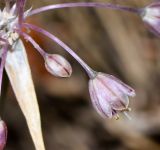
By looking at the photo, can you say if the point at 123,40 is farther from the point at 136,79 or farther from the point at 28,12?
the point at 28,12

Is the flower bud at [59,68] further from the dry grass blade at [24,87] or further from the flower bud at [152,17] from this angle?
the flower bud at [152,17]

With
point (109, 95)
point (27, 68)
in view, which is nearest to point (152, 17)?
point (109, 95)

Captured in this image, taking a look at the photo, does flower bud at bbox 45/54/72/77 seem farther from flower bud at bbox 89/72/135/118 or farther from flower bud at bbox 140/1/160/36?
flower bud at bbox 140/1/160/36

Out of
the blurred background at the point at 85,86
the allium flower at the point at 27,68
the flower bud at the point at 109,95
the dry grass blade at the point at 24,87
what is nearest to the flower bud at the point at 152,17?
the allium flower at the point at 27,68

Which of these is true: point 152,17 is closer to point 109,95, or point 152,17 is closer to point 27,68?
point 109,95

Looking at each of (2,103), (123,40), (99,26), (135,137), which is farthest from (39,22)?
(2,103)

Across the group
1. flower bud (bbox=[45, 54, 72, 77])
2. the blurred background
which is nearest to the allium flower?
flower bud (bbox=[45, 54, 72, 77])

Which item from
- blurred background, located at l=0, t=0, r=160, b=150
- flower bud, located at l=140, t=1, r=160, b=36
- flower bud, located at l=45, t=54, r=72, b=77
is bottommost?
flower bud, located at l=45, t=54, r=72, b=77
